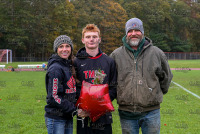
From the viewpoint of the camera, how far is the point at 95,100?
3.17 m

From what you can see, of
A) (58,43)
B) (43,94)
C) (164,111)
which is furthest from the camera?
(43,94)

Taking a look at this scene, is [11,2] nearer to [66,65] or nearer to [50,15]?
[50,15]

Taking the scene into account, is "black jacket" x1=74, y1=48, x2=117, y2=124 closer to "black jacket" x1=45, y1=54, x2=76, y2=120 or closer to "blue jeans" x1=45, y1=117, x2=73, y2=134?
"black jacket" x1=45, y1=54, x2=76, y2=120

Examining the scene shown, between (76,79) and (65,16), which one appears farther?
(65,16)

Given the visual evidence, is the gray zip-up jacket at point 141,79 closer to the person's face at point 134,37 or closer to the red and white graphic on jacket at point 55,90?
the person's face at point 134,37

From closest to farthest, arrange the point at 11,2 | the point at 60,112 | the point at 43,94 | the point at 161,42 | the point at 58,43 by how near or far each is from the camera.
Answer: the point at 60,112
the point at 58,43
the point at 43,94
the point at 11,2
the point at 161,42

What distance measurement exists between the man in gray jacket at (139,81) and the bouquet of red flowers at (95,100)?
0.33 m

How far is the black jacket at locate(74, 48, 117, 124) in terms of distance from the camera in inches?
139

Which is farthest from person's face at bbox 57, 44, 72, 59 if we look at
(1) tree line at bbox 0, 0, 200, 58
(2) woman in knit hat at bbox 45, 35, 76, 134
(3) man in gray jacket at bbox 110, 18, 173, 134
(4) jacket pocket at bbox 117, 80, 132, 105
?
(1) tree line at bbox 0, 0, 200, 58

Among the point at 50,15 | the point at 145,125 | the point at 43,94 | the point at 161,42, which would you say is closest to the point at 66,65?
the point at 145,125

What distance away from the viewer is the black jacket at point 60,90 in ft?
10.9

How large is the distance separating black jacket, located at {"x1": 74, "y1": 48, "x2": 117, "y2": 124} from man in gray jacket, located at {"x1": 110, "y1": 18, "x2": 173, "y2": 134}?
0.09 m

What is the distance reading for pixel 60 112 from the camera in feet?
11.2

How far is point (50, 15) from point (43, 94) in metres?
35.1
